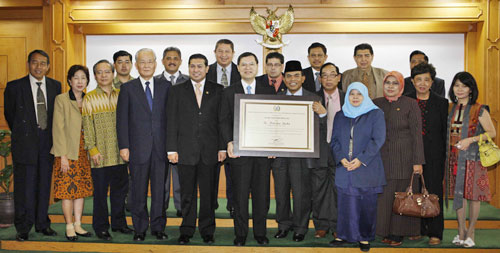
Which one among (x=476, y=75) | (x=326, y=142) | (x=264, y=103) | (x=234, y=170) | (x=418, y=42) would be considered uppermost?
(x=418, y=42)

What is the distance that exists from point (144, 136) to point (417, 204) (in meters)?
2.58

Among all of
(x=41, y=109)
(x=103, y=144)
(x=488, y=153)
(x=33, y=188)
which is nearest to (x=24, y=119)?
(x=41, y=109)

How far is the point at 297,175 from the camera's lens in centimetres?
430

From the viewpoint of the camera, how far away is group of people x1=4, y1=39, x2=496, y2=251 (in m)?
4.11

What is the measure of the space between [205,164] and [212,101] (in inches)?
23.6

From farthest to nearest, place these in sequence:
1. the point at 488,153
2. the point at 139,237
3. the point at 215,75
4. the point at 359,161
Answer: the point at 215,75 < the point at 139,237 < the point at 488,153 < the point at 359,161

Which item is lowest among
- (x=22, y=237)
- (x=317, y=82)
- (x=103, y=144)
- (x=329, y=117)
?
(x=22, y=237)

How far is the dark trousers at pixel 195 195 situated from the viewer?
4.22m

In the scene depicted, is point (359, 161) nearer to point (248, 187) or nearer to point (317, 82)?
point (248, 187)

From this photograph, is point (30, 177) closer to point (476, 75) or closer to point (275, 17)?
point (275, 17)

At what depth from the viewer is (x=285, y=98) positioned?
422cm

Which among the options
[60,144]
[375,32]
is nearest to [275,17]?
[375,32]

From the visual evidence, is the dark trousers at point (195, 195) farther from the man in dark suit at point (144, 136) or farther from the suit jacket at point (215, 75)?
the suit jacket at point (215, 75)

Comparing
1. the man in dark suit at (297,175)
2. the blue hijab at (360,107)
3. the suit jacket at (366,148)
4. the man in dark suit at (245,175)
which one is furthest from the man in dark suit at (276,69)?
the suit jacket at (366,148)
